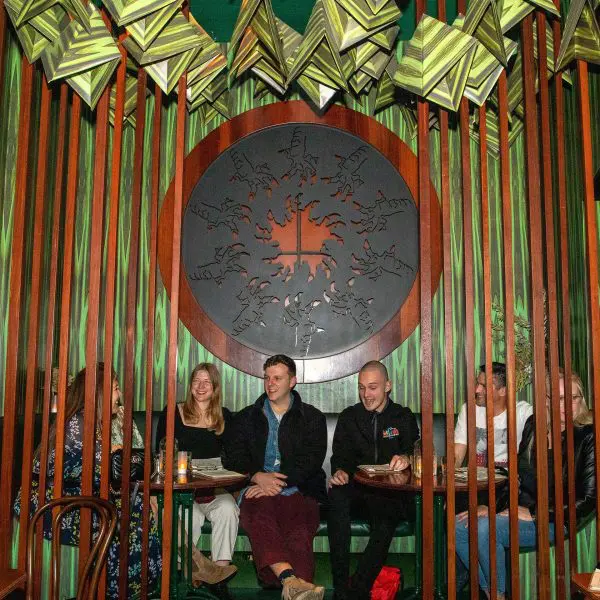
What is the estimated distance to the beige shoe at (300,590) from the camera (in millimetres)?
3664

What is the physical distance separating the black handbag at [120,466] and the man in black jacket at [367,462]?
3.49 ft

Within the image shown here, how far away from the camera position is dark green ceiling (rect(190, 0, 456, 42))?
4816 mm

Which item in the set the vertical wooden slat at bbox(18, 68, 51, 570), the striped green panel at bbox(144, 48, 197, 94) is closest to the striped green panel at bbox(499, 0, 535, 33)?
the striped green panel at bbox(144, 48, 197, 94)

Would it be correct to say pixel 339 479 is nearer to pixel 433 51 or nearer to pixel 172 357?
pixel 172 357

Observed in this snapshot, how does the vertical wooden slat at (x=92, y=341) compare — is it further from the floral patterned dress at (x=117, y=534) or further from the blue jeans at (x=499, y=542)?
the blue jeans at (x=499, y=542)

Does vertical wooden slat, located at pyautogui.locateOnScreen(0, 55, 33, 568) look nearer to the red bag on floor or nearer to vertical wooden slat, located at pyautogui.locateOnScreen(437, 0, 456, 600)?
vertical wooden slat, located at pyautogui.locateOnScreen(437, 0, 456, 600)

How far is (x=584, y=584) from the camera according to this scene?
2312 millimetres

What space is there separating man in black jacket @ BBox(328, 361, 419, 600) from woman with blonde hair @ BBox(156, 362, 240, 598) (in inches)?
22.1

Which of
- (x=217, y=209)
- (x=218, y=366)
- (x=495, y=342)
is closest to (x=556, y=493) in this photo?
(x=495, y=342)

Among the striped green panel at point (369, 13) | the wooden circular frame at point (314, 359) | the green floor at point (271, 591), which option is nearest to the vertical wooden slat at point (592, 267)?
the striped green panel at point (369, 13)

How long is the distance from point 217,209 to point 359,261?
3.36 ft

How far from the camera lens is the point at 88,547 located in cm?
287

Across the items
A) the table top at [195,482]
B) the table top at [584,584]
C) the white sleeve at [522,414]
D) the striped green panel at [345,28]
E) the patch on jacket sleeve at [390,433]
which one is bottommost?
the table top at [584,584]

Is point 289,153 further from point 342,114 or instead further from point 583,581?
point 583,581
